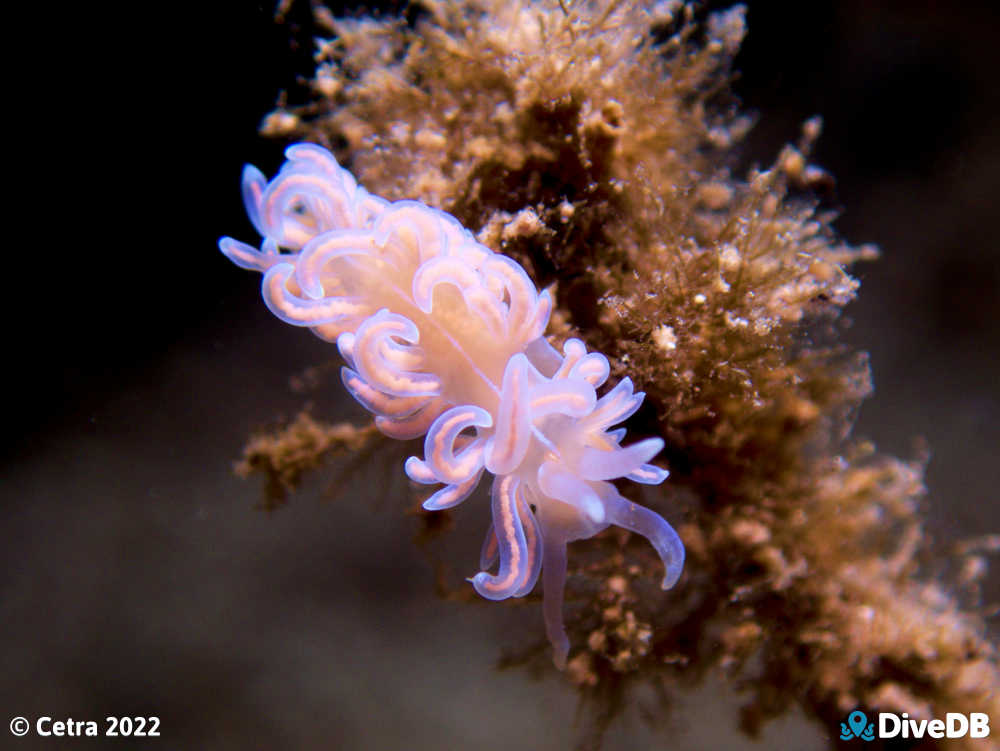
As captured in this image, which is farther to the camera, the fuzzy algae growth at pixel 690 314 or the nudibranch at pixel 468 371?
the fuzzy algae growth at pixel 690 314

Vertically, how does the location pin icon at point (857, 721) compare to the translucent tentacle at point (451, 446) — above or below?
below

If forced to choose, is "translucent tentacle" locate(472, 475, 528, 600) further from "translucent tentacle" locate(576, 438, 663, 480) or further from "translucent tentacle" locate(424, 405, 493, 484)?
"translucent tentacle" locate(576, 438, 663, 480)

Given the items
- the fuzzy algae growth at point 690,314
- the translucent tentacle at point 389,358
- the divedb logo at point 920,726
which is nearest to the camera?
the translucent tentacle at point 389,358

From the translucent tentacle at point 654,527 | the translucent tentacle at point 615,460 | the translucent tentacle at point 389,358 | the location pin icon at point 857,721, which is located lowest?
the location pin icon at point 857,721

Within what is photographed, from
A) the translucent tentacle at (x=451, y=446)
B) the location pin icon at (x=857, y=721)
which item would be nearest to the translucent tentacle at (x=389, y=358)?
the translucent tentacle at (x=451, y=446)

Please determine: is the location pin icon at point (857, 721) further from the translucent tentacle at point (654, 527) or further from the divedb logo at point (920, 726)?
the translucent tentacle at point (654, 527)

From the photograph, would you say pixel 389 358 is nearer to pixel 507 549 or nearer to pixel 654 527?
pixel 507 549

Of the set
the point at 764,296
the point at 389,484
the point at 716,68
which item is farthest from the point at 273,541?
the point at 716,68

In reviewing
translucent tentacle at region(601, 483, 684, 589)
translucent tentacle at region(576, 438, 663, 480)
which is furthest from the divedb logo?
translucent tentacle at region(576, 438, 663, 480)
